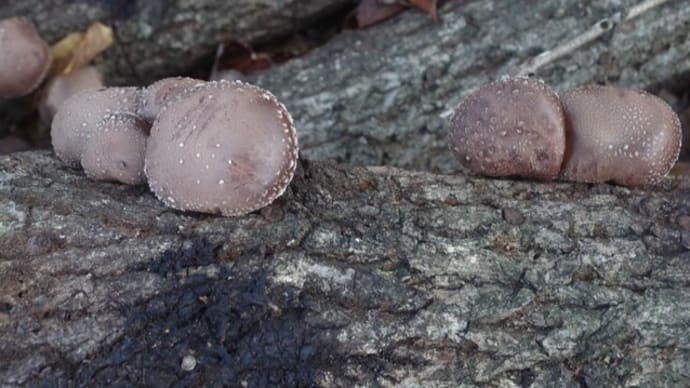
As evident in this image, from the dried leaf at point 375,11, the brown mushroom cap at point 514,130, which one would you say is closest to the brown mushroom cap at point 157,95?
the brown mushroom cap at point 514,130

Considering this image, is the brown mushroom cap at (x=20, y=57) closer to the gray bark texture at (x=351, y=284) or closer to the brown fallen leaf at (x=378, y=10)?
the gray bark texture at (x=351, y=284)

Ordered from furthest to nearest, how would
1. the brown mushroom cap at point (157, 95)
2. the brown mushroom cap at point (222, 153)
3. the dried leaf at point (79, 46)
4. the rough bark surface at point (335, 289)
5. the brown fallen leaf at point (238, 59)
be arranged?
the brown fallen leaf at point (238, 59)
the dried leaf at point (79, 46)
the brown mushroom cap at point (157, 95)
the brown mushroom cap at point (222, 153)
the rough bark surface at point (335, 289)

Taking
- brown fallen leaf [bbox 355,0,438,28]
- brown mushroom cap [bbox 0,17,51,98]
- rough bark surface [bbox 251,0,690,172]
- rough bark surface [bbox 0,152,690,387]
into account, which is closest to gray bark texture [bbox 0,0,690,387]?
rough bark surface [bbox 0,152,690,387]

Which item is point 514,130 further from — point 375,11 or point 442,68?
point 375,11

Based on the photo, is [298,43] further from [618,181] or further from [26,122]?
[618,181]

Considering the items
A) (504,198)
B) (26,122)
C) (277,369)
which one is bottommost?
(26,122)

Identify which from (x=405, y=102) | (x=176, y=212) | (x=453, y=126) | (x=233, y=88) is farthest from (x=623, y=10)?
(x=176, y=212)
